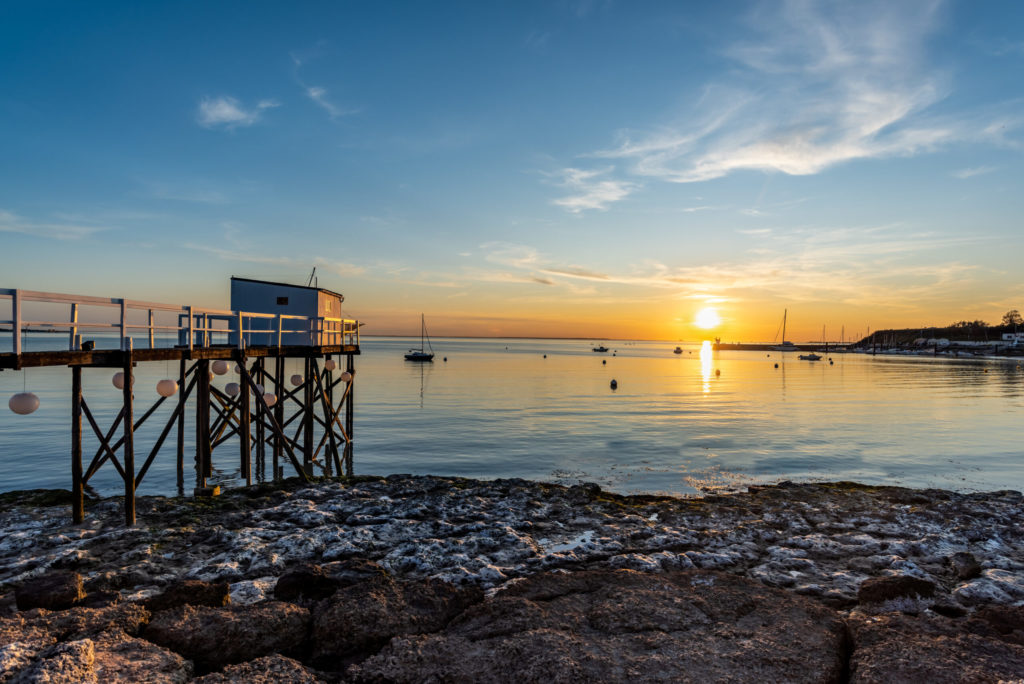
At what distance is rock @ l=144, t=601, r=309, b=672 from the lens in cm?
553

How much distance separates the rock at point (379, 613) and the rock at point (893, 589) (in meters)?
5.05

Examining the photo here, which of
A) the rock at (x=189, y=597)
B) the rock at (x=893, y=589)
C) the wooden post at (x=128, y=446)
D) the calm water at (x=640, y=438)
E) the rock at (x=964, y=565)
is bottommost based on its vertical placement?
the calm water at (x=640, y=438)

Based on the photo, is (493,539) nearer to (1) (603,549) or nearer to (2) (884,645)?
(1) (603,549)

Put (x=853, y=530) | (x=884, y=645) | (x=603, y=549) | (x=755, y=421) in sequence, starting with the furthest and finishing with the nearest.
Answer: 1. (x=755, y=421)
2. (x=853, y=530)
3. (x=603, y=549)
4. (x=884, y=645)

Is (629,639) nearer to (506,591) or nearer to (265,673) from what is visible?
(506,591)

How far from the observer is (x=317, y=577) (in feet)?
23.6

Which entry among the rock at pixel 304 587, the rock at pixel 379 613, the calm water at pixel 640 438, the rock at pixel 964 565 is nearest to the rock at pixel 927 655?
the rock at pixel 964 565

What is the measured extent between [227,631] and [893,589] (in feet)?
26.5

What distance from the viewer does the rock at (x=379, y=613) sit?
228 inches

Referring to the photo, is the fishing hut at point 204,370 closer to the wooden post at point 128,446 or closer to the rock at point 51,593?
the wooden post at point 128,446

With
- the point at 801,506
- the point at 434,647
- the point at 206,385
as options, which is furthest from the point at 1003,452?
the point at 206,385

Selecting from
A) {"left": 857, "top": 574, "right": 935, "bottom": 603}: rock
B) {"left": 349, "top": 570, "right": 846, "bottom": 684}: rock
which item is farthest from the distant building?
{"left": 857, "top": 574, "right": 935, "bottom": 603}: rock

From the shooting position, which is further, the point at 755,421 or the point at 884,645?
the point at 755,421

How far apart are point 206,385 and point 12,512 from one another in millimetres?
5126
